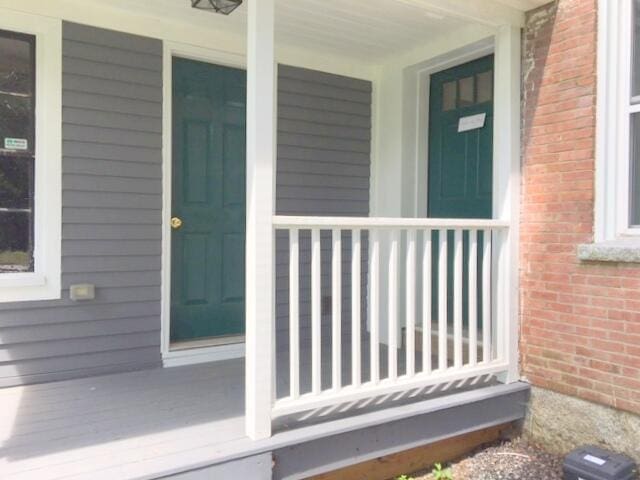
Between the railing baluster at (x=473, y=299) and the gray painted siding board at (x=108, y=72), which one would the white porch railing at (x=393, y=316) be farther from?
the gray painted siding board at (x=108, y=72)

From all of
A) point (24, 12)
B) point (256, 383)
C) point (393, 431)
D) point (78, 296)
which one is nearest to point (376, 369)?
point (393, 431)

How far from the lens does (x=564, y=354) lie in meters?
2.93

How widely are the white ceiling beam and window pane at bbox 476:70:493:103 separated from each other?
59 centimetres

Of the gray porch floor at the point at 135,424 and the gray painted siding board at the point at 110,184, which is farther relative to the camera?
the gray painted siding board at the point at 110,184

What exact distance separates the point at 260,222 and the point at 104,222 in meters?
1.41

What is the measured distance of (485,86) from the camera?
372cm

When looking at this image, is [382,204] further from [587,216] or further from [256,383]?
[256,383]

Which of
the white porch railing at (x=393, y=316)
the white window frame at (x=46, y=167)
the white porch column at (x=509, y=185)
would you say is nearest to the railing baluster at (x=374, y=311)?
the white porch railing at (x=393, y=316)

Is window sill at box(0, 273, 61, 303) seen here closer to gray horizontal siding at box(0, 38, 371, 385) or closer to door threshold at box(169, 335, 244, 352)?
gray horizontal siding at box(0, 38, 371, 385)

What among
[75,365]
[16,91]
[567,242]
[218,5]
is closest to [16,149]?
[16,91]

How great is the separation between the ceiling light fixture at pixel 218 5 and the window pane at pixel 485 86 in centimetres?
176

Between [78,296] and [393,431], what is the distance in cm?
196

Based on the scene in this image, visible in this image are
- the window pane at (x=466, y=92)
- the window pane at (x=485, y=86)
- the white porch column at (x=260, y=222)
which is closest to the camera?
the white porch column at (x=260, y=222)

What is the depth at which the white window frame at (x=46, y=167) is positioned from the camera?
3047mm
